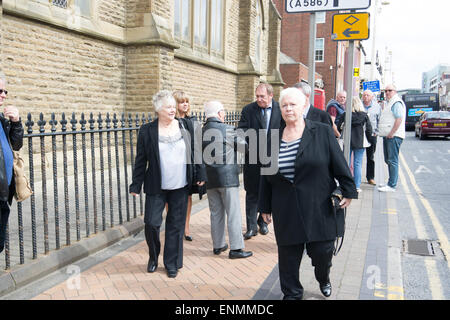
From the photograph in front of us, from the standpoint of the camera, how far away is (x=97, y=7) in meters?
9.38

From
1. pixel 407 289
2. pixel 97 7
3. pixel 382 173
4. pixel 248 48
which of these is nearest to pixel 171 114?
pixel 407 289

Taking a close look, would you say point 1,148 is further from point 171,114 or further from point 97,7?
point 97,7

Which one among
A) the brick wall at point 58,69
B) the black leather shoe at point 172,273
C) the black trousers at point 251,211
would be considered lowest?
the black leather shoe at point 172,273

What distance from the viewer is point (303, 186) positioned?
328 cm

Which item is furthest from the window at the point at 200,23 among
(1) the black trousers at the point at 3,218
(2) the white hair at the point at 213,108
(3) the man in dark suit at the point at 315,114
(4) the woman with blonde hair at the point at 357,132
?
(1) the black trousers at the point at 3,218

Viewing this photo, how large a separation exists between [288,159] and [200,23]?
469 inches

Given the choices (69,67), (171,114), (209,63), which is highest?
(209,63)

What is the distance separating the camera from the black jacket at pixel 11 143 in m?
3.14

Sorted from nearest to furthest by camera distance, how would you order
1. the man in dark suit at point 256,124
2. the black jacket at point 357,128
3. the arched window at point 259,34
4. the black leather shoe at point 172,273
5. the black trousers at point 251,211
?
the black leather shoe at point 172,273
the man in dark suit at point 256,124
the black trousers at point 251,211
the black jacket at point 357,128
the arched window at point 259,34

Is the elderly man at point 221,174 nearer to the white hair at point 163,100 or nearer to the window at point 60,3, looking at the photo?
the white hair at point 163,100

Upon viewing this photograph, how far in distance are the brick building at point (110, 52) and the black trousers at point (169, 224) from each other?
3991 millimetres

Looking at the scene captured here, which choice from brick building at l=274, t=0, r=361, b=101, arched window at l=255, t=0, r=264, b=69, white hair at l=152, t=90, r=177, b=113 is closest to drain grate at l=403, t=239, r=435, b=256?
white hair at l=152, t=90, r=177, b=113

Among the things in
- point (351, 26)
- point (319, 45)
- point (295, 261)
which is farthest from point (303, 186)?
point (319, 45)

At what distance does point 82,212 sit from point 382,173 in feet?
25.4
